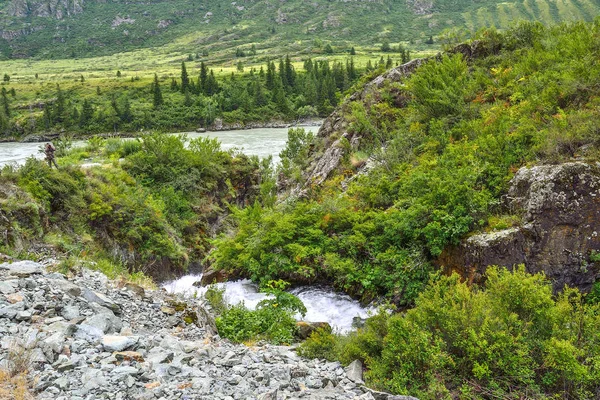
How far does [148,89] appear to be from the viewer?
102m

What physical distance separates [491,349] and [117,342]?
20.0ft

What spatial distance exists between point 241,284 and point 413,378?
9.79 meters

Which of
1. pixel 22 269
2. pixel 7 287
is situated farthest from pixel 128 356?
pixel 22 269

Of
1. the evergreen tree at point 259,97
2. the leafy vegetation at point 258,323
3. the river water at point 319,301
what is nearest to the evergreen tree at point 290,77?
the evergreen tree at point 259,97

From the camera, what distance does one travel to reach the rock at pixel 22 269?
9.52 m

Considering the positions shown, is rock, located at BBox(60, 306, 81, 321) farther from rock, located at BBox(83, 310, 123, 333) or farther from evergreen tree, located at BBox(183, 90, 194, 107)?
evergreen tree, located at BBox(183, 90, 194, 107)

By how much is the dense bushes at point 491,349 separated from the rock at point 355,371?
0.63 ft

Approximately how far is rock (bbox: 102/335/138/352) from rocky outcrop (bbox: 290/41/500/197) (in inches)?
559

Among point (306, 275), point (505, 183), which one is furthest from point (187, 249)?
point (505, 183)

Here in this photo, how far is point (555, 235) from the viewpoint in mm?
11781

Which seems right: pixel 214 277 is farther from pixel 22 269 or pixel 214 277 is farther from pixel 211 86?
pixel 211 86

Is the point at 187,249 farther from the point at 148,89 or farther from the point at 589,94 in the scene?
the point at 148,89

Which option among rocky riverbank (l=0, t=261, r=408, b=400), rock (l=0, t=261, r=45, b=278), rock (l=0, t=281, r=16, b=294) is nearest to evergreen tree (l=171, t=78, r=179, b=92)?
rock (l=0, t=261, r=45, b=278)

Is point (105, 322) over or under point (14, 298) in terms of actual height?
under
